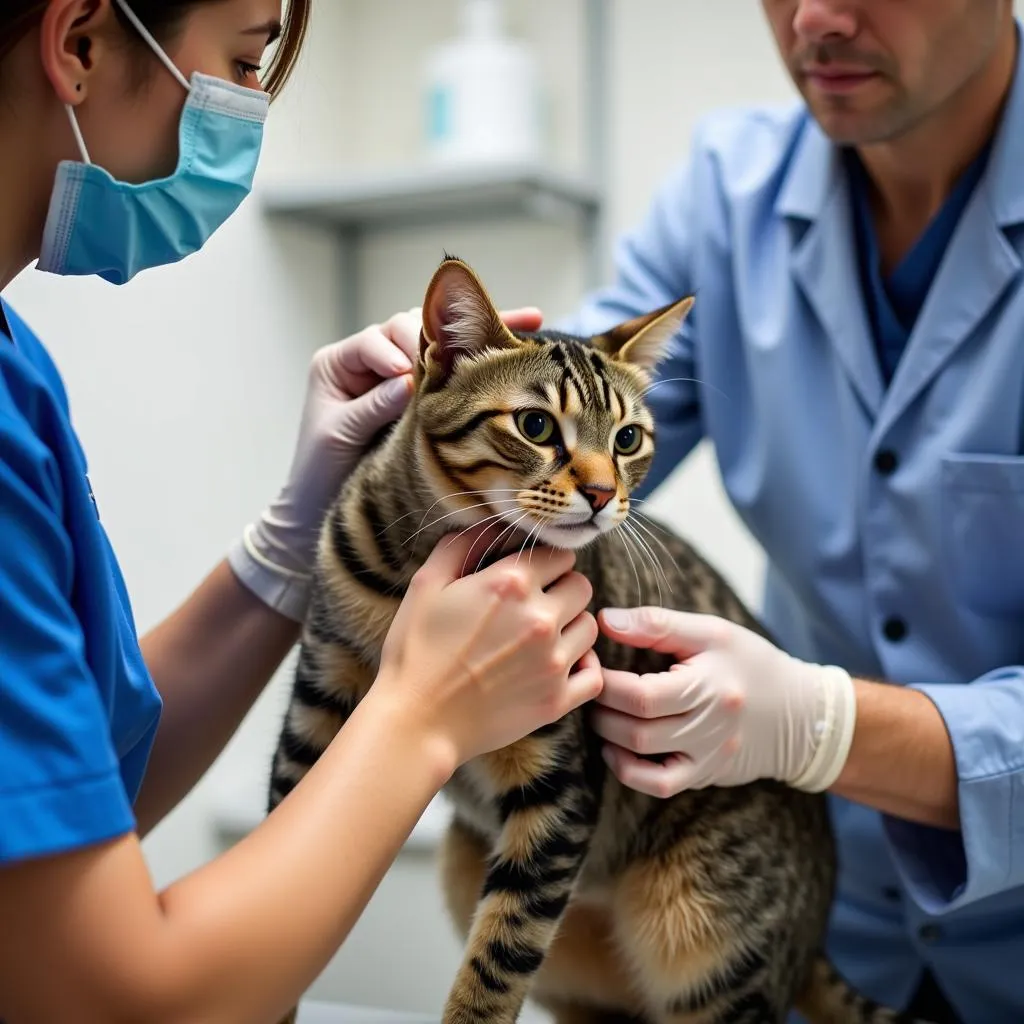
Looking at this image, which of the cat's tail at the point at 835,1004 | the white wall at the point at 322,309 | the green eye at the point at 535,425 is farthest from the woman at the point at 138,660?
the white wall at the point at 322,309

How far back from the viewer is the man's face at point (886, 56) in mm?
1222

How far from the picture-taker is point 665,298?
5.16 feet

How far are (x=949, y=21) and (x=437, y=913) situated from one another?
1.77 metres

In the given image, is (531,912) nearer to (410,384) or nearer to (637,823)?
(637,823)

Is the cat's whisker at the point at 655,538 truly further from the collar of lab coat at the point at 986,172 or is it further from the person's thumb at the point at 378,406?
the collar of lab coat at the point at 986,172

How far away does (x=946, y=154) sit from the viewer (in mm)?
1372

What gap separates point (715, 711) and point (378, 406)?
462 millimetres

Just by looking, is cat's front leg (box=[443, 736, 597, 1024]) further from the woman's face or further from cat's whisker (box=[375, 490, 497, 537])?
the woman's face

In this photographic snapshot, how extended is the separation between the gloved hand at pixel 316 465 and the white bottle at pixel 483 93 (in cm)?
111

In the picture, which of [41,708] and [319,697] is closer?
[41,708]

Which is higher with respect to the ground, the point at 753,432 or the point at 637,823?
the point at 753,432

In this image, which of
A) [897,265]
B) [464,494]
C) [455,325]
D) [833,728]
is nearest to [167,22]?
[455,325]

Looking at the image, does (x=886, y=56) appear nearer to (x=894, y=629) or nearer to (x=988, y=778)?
(x=894, y=629)

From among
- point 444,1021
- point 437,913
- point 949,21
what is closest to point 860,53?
point 949,21
